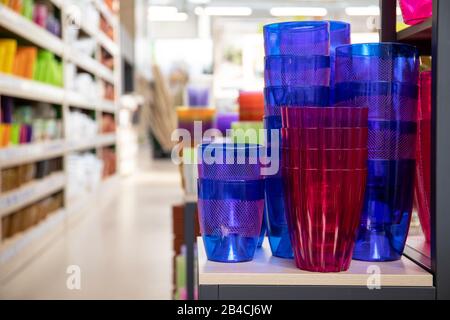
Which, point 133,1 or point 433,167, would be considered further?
point 133,1

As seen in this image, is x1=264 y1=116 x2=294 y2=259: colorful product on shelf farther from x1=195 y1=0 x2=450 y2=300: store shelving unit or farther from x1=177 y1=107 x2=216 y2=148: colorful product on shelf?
x1=177 y1=107 x2=216 y2=148: colorful product on shelf

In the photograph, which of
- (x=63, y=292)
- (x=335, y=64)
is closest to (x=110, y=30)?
(x=63, y=292)

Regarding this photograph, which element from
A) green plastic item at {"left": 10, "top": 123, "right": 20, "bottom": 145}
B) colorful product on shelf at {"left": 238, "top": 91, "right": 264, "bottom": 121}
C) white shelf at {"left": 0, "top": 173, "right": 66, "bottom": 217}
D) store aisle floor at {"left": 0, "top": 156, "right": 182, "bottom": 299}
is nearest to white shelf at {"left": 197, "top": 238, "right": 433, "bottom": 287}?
colorful product on shelf at {"left": 238, "top": 91, "right": 264, "bottom": 121}

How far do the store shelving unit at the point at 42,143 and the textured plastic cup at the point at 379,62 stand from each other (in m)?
3.07

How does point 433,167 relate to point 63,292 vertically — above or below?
above

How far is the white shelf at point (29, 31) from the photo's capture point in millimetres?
3867

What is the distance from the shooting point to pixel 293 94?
1207mm

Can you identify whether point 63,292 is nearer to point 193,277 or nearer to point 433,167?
point 193,277

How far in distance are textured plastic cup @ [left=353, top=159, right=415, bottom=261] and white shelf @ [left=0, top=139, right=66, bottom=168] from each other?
3.07 m

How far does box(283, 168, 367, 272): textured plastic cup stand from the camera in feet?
3.54

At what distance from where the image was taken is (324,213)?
1.08 meters

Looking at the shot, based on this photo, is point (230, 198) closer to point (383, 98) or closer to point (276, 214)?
point (276, 214)

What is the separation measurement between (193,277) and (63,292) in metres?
1.38

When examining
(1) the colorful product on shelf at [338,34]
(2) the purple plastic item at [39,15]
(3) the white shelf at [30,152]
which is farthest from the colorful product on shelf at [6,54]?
(1) the colorful product on shelf at [338,34]
